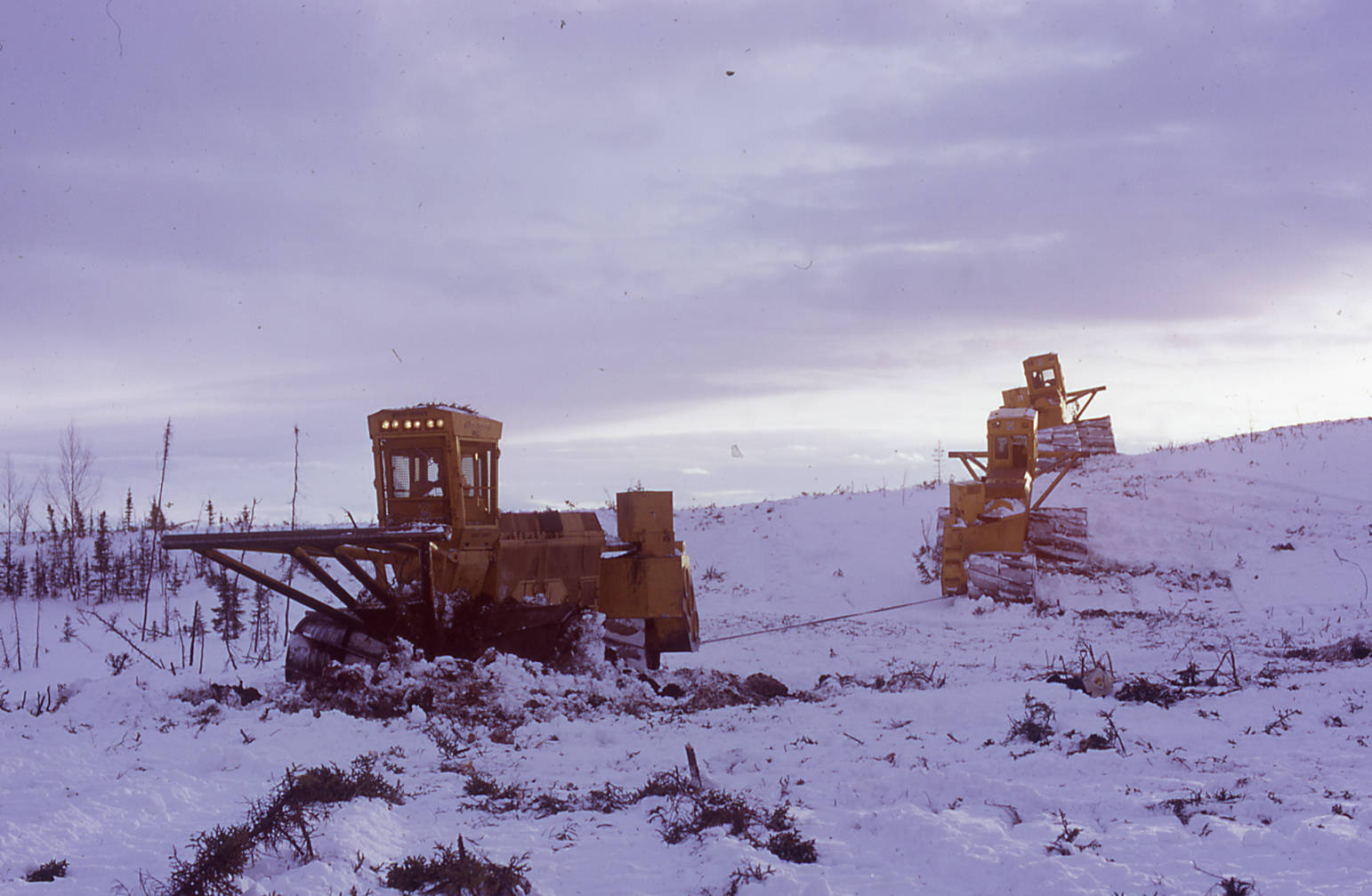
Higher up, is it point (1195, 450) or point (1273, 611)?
point (1195, 450)

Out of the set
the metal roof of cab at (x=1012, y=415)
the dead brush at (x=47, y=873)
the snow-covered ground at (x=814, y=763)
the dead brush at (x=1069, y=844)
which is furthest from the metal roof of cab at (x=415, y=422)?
the metal roof of cab at (x=1012, y=415)

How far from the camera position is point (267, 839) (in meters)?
5.33

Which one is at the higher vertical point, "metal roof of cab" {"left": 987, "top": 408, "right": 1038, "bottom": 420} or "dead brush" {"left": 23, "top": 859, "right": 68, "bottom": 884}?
"metal roof of cab" {"left": 987, "top": 408, "right": 1038, "bottom": 420}

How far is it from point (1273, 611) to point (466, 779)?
47.7ft

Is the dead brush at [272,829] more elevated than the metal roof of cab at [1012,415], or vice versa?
the metal roof of cab at [1012,415]

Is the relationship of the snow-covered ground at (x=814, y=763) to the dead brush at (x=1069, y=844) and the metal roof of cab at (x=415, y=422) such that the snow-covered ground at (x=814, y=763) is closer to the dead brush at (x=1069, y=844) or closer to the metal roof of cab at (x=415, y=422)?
the dead brush at (x=1069, y=844)

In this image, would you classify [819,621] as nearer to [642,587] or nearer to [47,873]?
[642,587]

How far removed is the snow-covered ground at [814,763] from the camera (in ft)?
17.0

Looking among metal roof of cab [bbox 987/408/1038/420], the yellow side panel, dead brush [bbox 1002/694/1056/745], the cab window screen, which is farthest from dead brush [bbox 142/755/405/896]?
metal roof of cab [bbox 987/408/1038/420]

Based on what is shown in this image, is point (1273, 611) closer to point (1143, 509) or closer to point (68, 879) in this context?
point (1143, 509)

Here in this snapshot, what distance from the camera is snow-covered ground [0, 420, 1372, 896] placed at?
5.18 meters

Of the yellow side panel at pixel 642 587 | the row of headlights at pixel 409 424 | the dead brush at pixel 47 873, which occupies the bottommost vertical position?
the dead brush at pixel 47 873

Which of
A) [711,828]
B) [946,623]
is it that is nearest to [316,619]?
[711,828]

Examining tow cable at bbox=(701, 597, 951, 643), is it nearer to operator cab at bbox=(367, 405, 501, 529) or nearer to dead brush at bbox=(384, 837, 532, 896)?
operator cab at bbox=(367, 405, 501, 529)
